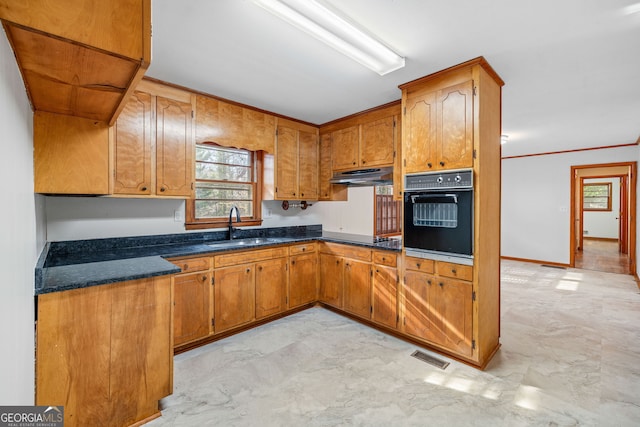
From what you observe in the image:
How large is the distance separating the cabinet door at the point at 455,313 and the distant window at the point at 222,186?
2.40m

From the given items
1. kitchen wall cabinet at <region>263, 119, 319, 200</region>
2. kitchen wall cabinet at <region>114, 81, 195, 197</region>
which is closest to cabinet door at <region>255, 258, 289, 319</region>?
kitchen wall cabinet at <region>263, 119, 319, 200</region>

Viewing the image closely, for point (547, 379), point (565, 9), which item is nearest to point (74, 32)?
point (565, 9)

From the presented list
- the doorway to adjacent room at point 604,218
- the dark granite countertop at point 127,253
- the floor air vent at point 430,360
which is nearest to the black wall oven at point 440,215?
the dark granite countertop at point 127,253

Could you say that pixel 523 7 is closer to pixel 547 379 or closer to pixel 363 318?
pixel 547 379

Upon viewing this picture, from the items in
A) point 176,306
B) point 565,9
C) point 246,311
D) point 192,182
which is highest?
point 565,9

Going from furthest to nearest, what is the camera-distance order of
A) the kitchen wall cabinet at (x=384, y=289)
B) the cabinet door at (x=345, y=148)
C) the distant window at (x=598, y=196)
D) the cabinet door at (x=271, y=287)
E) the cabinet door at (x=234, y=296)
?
1. the distant window at (x=598, y=196)
2. the cabinet door at (x=345, y=148)
3. the cabinet door at (x=271, y=287)
4. the kitchen wall cabinet at (x=384, y=289)
5. the cabinet door at (x=234, y=296)

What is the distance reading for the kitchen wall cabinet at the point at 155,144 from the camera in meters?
2.48

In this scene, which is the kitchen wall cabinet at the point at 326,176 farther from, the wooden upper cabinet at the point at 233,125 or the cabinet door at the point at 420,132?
the cabinet door at the point at 420,132

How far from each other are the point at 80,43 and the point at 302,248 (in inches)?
115

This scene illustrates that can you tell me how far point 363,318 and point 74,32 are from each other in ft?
10.6

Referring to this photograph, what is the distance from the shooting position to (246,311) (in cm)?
305

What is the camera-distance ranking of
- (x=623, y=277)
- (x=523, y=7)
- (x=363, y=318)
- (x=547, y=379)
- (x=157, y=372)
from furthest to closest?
(x=623, y=277) < (x=363, y=318) < (x=547, y=379) < (x=157, y=372) < (x=523, y=7)

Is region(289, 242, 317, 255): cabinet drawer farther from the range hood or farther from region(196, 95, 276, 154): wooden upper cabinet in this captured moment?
region(196, 95, 276, 154): wooden upper cabinet

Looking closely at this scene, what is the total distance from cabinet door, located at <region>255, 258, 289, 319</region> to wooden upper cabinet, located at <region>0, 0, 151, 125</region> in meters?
2.29
